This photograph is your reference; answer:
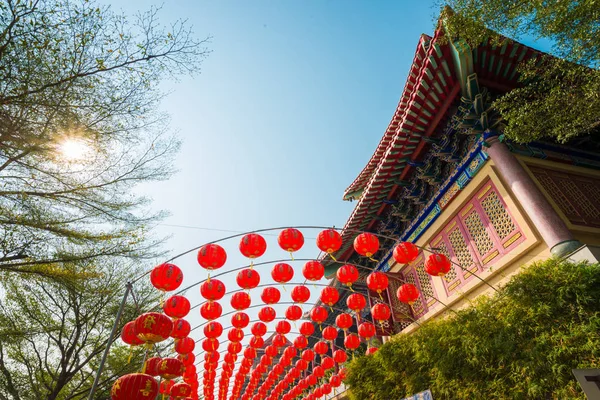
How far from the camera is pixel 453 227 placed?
762 centimetres

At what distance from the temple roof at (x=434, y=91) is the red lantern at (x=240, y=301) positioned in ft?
10.6

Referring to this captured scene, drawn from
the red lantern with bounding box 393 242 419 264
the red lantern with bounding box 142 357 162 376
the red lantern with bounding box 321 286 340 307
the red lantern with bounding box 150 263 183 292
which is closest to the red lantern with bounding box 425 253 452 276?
the red lantern with bounding box 393 242 419 264

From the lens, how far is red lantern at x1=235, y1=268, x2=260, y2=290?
682cm

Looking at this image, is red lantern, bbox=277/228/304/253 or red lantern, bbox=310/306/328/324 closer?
red lantern, bbox=277/228/304/253

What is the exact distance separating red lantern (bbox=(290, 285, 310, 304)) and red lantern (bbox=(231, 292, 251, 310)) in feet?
3.77

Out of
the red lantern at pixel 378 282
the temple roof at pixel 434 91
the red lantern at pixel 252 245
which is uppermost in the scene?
the temple roof at pixel 434 91

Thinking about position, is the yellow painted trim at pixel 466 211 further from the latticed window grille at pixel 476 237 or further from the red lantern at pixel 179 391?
the red lantern at pixel 179 391

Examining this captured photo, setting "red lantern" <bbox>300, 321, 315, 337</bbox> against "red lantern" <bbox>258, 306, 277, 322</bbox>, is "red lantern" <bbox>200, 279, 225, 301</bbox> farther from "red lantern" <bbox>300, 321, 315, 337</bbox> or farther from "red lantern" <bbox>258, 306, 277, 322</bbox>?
"red lantern" <bbox>300, 321, 315, 337</bbox>

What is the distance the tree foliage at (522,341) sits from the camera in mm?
3846

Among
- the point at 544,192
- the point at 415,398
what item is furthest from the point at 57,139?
the point at 544,192

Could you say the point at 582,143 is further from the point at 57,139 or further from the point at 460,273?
the point at 57,139

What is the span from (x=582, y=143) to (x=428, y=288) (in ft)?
16.6

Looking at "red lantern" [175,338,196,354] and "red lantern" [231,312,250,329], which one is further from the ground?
"red lantern" [231,312,250,329]

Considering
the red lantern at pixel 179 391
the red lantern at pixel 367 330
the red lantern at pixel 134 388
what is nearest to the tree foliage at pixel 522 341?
the red lantern at pixel 367 330
